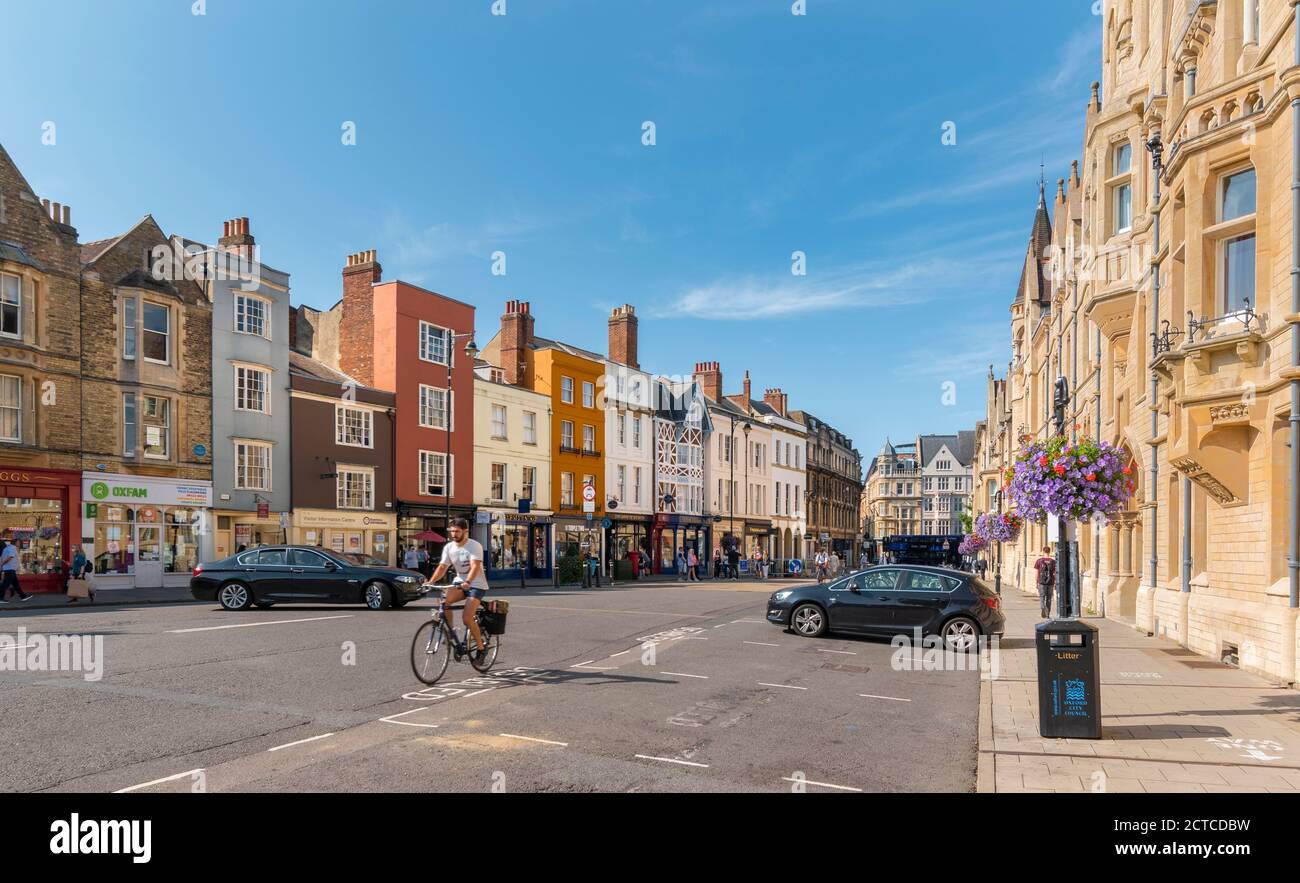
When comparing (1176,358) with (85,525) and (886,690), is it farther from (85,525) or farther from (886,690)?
(85,525)

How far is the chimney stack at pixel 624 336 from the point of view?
5269cm

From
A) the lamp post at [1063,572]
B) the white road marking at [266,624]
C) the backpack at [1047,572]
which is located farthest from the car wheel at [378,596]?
the backpack at [1047,572]

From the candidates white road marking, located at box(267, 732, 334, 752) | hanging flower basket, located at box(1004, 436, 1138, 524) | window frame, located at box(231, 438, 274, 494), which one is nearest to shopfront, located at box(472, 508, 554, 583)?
window frame, located at box(231, 438, 274, 494)

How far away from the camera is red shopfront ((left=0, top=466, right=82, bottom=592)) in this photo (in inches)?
970

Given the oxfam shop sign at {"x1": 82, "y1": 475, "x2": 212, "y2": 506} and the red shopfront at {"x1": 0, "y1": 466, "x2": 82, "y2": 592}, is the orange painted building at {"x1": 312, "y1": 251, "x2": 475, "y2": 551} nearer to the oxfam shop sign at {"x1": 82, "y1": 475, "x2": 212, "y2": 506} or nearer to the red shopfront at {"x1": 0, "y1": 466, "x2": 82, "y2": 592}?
the oxfam shop sign at {"x1": 82, "y1": 475, "x2": 212, "y2": 506}

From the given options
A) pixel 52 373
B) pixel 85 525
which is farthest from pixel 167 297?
pixel 85 525

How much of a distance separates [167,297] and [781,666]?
24.5 meters

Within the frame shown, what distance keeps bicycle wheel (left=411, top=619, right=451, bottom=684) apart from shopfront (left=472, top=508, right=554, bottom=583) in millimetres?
27628

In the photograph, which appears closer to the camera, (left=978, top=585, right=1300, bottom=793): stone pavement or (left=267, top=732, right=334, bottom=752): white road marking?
(left=978, top=585, right=1300, bottom=793): stone pavement

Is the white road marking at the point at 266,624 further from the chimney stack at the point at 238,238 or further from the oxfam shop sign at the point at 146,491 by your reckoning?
the chimney stack at the point at 238,238

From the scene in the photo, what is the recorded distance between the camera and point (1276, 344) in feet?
38.2

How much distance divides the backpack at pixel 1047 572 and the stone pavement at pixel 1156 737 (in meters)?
11.9

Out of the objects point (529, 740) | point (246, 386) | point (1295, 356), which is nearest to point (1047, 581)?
point (1295, 356)

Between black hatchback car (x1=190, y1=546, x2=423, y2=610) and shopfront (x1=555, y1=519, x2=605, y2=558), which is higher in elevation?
black hatchback car (x1=190, y1=546, x2=423, y2=610)
